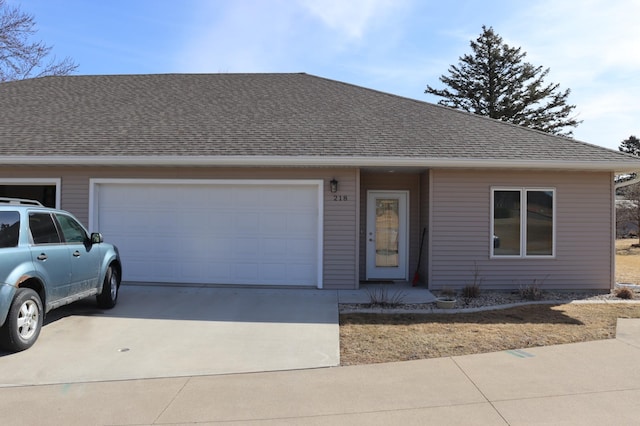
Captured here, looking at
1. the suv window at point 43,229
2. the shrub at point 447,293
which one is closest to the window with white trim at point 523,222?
the shrub at point 447,293

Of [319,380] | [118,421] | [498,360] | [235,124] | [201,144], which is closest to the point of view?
[118,421]

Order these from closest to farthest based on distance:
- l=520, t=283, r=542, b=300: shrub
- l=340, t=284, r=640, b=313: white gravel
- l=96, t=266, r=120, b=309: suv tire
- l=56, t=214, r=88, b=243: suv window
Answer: l=56, t=214, r=88, b=243: suv window
l=96, t=266, r=120, b=309: suv tire
l=340, t=284, r=640, b=313: white gravel
l=520, t=283, r=542, b=300: shrub

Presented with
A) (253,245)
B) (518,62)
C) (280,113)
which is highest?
(518,62)

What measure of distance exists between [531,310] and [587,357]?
9.28ft

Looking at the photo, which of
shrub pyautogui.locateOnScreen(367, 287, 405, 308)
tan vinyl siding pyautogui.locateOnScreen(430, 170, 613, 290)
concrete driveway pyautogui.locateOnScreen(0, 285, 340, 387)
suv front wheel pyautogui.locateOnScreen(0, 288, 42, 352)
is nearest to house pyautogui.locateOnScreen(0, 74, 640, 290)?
tan vinyl siding pyautogui.locateOnScreen(430, 170, 613, 290)

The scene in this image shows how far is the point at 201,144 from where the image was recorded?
10.1 metres

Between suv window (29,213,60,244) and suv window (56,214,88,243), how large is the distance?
0.80 feet

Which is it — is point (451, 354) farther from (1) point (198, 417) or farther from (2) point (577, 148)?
(2) point (577, 148)

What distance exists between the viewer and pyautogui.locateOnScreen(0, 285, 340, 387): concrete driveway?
17.2 feet

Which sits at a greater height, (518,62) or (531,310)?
(518,62)

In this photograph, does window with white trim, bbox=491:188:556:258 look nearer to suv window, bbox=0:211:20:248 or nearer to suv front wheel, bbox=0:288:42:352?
suv front wheel, bbox=0:288:42:352

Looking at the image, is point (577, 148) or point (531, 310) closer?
point (531, 310)

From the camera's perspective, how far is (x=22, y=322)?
5.69m

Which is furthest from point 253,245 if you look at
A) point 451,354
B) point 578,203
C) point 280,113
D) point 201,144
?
point 578,203
